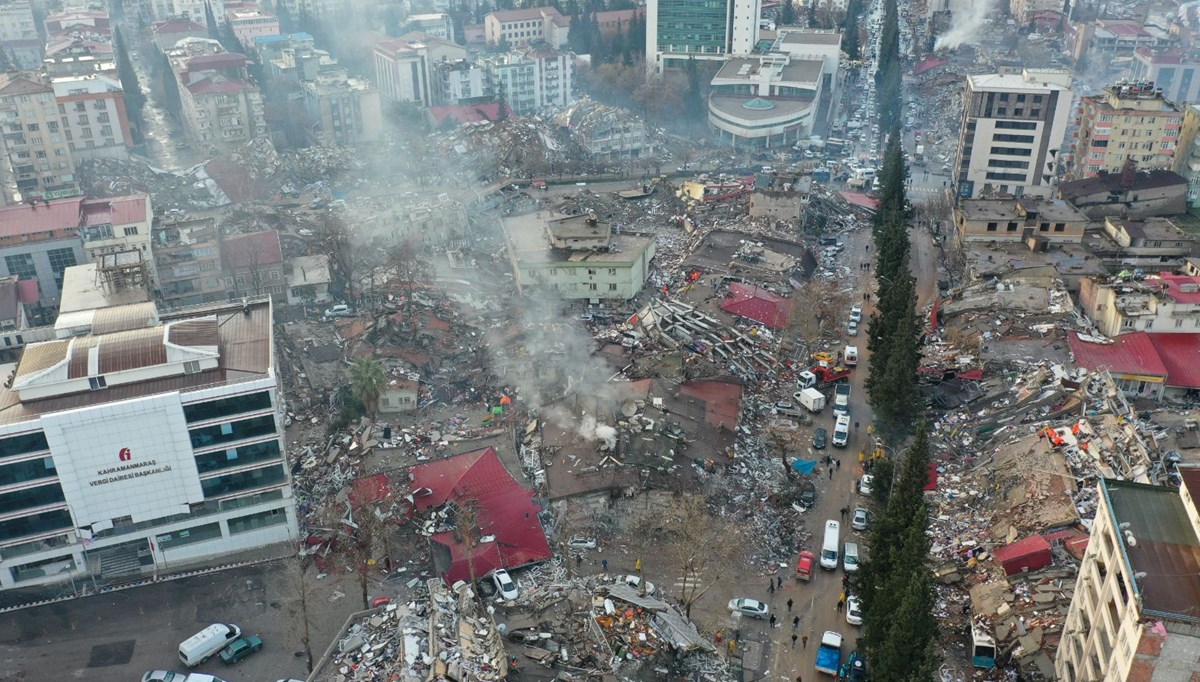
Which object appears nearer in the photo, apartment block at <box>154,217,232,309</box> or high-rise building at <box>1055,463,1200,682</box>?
high-rise building at <box>1055,463,1200,682</box>

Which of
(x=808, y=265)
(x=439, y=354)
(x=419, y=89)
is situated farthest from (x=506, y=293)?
(x=419, y=89)

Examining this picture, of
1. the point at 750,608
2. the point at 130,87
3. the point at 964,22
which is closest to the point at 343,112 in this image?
the point at 130,87

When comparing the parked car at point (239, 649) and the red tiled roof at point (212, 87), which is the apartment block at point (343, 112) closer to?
the red tiled roof at point (212, 87)

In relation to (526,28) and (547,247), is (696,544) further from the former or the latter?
(526,28)

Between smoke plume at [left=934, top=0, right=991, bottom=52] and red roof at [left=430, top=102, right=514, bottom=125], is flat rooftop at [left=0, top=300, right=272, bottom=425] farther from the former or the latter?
smoke plume at [left=934, top=0, right=991, bottom=52]

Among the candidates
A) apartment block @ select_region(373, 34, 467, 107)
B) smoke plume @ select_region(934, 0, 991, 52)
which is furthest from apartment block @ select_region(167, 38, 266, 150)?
smoke plume @ select_region(934, 0, 991, 52)

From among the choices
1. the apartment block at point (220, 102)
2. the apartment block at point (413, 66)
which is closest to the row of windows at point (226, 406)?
the apartment block at point (220, 102)
